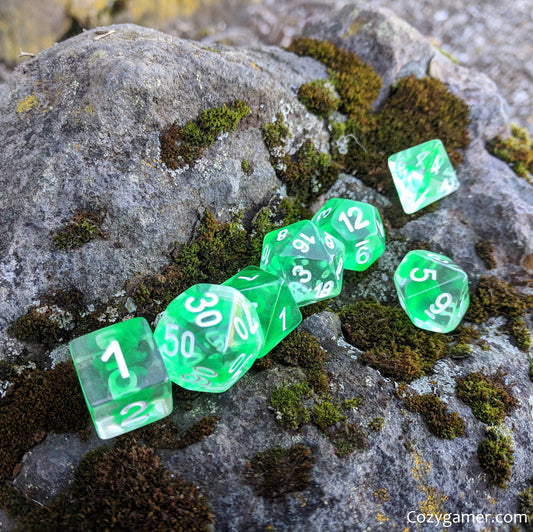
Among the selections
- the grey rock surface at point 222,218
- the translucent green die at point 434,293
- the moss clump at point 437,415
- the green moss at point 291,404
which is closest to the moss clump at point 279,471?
the grey rock surface at point 222,218

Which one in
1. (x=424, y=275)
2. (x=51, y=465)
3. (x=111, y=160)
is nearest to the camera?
(x=51, y=465)

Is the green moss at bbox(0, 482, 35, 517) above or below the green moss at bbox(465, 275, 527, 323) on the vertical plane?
above

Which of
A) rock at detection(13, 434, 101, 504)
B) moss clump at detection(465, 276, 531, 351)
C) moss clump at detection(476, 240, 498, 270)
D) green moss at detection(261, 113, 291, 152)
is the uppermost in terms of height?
green moss at detection(261, 113, 291, 152)

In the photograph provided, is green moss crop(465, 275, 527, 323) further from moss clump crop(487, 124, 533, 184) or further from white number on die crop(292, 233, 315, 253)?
white number on die crop(292, 233, 315, 253)

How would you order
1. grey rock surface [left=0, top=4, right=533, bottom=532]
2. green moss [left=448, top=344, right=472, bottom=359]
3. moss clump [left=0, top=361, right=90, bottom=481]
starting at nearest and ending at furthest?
grey rock surface [left=0, top=4, right=533, bottom=532]
moss clump [left=0, top=361, right=90, bottom=481]
green moss [left=448, top=344, right=472, bottom=359]

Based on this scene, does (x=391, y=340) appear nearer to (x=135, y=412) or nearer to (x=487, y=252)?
(x=487, y=252)

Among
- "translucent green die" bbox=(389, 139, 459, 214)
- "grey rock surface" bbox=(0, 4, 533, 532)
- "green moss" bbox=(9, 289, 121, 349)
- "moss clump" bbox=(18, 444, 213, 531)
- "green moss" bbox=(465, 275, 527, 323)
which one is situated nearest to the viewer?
"moss clump" bbox=(18, 444, 213, 531)

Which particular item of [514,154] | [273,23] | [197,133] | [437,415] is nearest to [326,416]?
[437,415]

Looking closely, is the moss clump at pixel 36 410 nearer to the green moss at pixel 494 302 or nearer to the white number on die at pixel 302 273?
the white number on die at pixel 302 273

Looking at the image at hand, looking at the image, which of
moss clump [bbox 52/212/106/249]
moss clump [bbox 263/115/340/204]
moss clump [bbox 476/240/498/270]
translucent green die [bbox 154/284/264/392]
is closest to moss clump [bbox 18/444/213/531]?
translucent green die [bbox 154/284/264/392]
